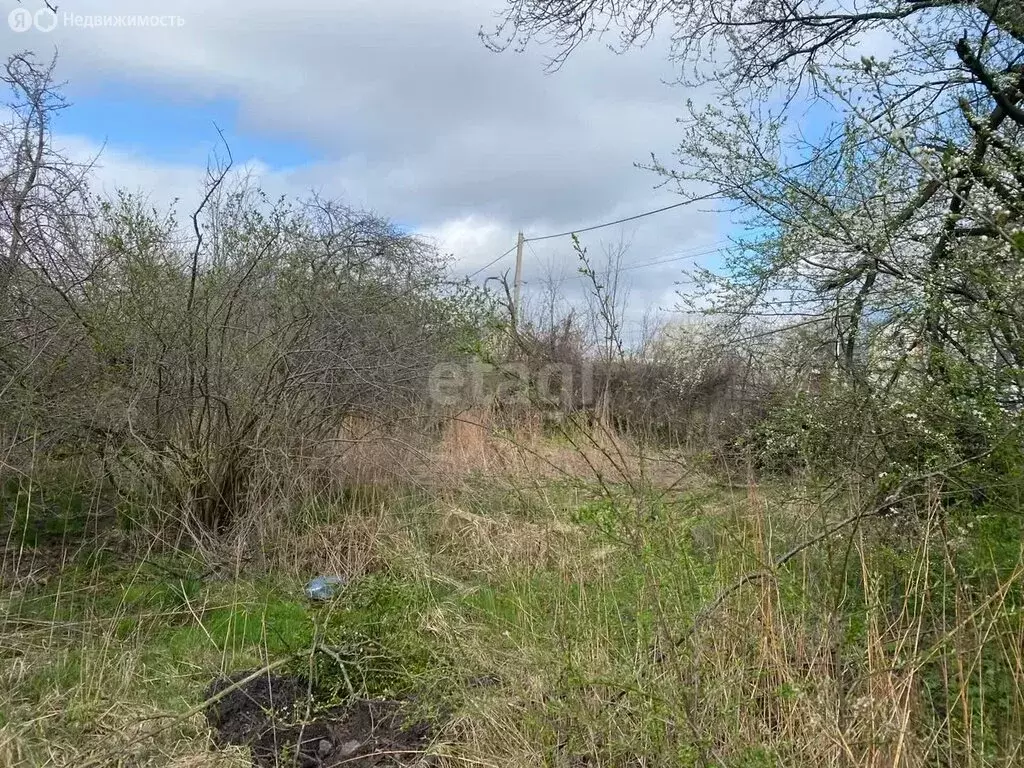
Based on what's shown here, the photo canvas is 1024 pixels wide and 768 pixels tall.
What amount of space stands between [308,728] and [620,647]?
128 cm

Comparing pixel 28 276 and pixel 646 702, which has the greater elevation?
pixel 28 276

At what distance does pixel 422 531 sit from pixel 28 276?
11.3 feet

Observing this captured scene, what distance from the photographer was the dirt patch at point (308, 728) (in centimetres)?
264

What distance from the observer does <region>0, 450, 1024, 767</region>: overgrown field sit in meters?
2.12

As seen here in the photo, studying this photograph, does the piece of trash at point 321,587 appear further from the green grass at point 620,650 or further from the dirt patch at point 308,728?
the dirt patch at point 308,728

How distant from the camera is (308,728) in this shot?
9.30 feet

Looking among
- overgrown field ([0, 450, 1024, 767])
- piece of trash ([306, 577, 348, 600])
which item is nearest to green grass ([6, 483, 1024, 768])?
overgrown field ([0, 450, 1024, 767])

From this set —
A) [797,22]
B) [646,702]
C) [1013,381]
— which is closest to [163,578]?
[646,702]

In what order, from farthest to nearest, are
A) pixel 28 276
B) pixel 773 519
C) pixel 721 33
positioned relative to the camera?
pixel 721 33
pixel 28 276
pixel 773 519

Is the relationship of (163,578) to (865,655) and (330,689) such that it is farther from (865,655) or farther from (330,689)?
(865,655)

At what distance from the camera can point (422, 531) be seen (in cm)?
563

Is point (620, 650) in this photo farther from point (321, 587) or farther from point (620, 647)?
point (321, 587)

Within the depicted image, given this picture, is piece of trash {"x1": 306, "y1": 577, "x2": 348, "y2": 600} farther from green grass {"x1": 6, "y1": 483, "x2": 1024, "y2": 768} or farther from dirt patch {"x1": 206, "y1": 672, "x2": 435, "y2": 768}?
dirt patch {"x1": 206, "y1": 672, "x2": 435, "y2": 768}

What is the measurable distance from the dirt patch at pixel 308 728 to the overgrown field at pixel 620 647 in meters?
0.08
